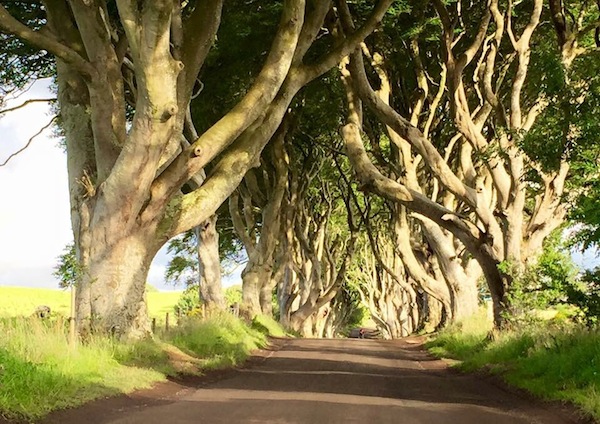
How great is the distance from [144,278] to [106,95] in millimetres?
3514

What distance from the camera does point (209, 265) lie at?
23125 mm

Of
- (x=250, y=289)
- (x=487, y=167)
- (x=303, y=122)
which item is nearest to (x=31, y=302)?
(x=250, y=289)

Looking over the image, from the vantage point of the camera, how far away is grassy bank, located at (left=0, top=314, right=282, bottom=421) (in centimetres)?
776

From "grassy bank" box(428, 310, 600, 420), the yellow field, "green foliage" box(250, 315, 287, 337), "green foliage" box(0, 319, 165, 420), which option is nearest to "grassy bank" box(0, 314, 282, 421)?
"green foliage" box(0, 319, 165, 420)

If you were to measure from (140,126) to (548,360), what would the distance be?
7.80 metres

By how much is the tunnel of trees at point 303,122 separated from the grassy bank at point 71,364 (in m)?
0.77

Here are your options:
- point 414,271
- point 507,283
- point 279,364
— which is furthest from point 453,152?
point 279,364

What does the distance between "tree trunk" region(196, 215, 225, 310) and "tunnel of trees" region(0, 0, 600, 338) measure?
74mm

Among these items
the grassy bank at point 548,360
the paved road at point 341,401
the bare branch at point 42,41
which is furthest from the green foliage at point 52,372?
the grassy bank at point 548,360

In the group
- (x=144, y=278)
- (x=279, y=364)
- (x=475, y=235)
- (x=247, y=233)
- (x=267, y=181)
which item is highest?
(x=267, y=181)

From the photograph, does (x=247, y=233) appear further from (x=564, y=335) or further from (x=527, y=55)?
(x=564, y=335)

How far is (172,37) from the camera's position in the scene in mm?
14023

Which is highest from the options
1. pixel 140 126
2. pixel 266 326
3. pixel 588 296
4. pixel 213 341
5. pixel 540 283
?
pixel 140 126

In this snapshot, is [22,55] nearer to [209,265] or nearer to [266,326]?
[209,265]
